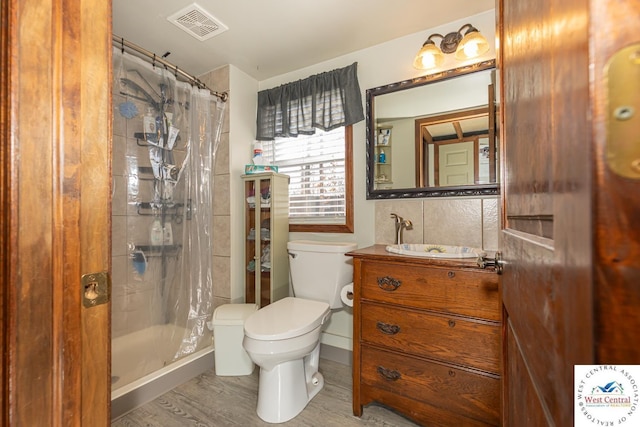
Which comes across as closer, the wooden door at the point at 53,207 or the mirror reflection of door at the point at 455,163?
the wooden door at the point at 53,207

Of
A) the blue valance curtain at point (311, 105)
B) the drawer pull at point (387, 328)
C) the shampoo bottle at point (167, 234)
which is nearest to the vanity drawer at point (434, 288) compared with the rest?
the drawer pull at point (387, 328)

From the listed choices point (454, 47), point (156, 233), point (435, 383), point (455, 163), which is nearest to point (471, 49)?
point (454, 47)

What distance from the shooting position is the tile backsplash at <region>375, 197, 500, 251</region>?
160 cm

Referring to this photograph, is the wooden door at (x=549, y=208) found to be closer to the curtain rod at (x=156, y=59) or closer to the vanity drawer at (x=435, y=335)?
the vanity drawer at (x=435, y=335)

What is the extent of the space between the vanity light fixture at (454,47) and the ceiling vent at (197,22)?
1.27 meters

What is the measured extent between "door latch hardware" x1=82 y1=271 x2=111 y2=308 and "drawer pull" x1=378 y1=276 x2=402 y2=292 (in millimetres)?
1152

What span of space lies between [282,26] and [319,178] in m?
1.05

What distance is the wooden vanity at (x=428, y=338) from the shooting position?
1.20m

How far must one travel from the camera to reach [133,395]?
1551mm

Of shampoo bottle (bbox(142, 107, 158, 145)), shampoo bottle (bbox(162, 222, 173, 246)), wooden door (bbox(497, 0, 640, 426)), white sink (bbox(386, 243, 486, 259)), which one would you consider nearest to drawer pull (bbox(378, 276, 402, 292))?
white sink (bbox(386, 243, 486, 259))

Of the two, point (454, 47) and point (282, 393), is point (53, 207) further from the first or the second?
point (454, 47)

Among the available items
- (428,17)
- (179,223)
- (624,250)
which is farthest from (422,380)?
(428,17)

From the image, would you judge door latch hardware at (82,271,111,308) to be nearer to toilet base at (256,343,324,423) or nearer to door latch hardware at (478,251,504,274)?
door latch hardware at (478,251,504,274)

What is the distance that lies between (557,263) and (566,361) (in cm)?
10
